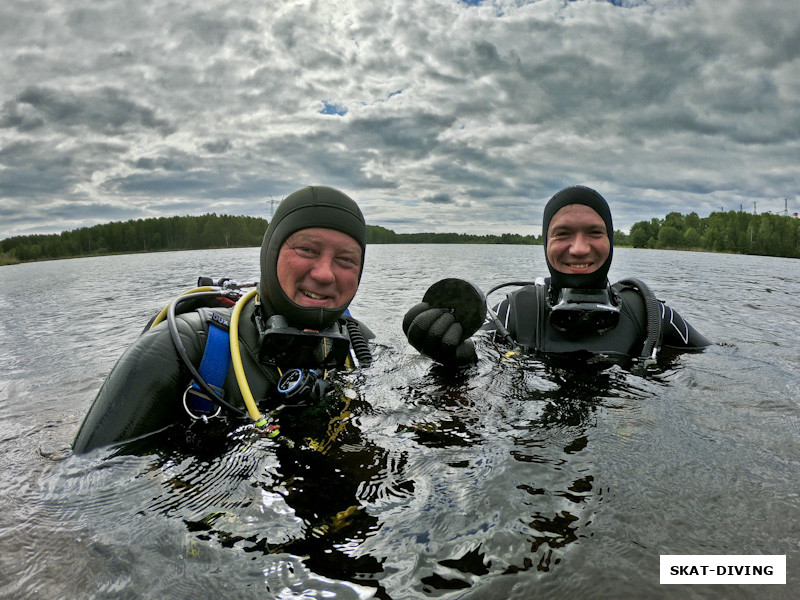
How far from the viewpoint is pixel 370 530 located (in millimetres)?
1894

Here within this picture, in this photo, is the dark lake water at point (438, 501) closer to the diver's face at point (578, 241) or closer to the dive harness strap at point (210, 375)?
the dive harness strap at point (210, 375)

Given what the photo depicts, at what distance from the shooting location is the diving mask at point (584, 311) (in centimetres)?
431

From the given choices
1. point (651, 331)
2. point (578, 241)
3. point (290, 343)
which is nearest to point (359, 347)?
point (290, 343)

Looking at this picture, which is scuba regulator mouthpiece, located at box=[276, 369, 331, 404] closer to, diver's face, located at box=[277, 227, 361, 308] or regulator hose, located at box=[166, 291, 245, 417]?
regulator hose, located at box=[166, 291, 245, 417]

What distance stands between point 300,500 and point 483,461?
3.67 ft

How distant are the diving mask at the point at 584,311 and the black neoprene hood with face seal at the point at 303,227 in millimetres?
2458

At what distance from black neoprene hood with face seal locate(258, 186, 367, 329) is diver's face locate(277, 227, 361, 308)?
0.05 metres

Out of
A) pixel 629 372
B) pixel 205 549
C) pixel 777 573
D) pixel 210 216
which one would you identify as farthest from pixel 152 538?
pixel 210 216

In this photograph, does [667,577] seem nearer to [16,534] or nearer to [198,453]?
[198,453]

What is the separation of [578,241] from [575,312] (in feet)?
2.58

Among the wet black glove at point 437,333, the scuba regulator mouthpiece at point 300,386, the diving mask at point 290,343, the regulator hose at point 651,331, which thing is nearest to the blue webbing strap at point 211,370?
the diving mask at point 290,343

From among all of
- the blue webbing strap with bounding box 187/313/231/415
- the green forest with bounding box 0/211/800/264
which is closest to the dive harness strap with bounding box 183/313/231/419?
the blue webbing strap with bounding box 187/313/231/415

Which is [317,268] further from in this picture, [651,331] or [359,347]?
[651,331]

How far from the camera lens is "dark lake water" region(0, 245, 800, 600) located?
1.63 metres
